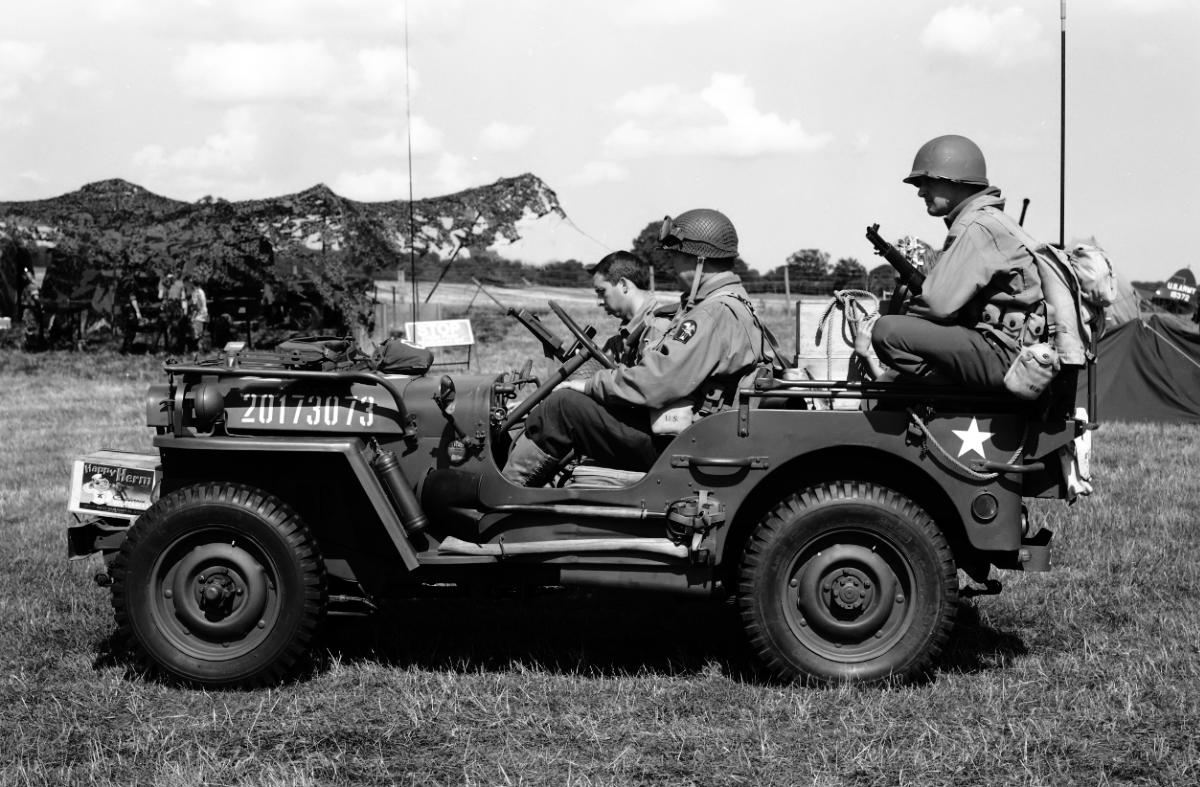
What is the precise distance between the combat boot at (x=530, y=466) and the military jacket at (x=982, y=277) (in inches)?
61.4

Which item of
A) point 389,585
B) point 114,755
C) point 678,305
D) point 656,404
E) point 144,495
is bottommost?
point 114,755

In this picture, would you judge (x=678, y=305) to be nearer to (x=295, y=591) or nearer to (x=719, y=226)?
(x=719, y=226)

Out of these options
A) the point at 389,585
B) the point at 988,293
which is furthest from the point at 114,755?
the point at 988,293

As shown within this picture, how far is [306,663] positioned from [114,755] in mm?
1058

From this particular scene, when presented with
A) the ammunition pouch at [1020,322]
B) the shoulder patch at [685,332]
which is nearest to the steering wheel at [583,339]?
the shoulder patch at [685,332]

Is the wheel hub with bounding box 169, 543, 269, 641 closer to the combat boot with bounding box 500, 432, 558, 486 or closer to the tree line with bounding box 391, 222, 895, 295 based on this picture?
the combat boot with bounding box 500, 432, 558, 486

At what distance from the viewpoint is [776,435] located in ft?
16.4

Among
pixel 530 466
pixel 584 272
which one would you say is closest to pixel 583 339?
pixel 530 466

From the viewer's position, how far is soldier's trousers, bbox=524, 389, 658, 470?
5.15m

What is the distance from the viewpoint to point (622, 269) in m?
7.24

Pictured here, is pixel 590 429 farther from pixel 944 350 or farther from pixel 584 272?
pixel 584 272

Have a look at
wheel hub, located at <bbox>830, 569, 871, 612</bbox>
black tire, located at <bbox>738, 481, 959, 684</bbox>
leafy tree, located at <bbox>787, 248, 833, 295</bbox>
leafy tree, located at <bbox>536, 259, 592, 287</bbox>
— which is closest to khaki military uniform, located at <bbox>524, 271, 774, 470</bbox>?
black tire, located at <bbox>738, 481, 959, 684</bbox>

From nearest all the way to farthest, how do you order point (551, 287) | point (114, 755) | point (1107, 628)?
point (114, 755) → point (1107, 628) → point (551, 287)

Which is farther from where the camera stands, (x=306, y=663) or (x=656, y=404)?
(x=306, y=663)
